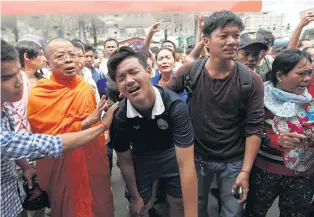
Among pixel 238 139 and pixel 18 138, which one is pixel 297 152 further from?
pixel 18 138

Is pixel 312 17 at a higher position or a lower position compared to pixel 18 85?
higher

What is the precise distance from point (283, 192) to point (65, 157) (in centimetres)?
145

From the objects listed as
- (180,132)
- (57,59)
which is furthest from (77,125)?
(180,132)

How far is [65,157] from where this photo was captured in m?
1.77

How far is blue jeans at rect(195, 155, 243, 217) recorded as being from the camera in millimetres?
1629

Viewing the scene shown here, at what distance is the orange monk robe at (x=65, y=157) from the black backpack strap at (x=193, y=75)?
0.72 m

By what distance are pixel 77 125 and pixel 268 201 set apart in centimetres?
135

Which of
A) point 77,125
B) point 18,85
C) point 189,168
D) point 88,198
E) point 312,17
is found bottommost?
point 88,198

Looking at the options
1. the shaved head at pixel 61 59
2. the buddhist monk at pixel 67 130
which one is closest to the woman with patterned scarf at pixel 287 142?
the buddhist monk at pixel 67 130

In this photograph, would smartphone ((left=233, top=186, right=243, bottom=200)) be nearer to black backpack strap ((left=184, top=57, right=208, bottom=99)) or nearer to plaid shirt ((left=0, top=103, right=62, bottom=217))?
black backpack strap ((left=184, top=57, right=208, bottom=99))

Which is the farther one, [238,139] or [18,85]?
[238,139]

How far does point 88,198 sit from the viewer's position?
1.82 m

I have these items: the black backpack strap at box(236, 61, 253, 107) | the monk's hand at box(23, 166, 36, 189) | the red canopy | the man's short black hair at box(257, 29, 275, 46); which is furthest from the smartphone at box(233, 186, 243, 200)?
the red canopy

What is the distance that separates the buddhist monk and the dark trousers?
42.9 inches
